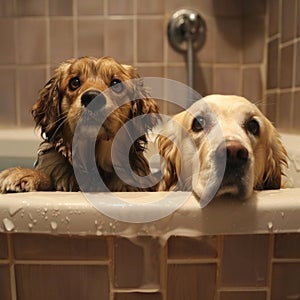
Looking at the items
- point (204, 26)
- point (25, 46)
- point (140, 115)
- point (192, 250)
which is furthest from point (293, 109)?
point (25, 46)

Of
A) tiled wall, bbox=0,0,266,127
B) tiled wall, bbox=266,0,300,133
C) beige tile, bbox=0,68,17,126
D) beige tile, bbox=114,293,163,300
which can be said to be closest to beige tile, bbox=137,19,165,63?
tiled wall, bbox=0,0,266,127

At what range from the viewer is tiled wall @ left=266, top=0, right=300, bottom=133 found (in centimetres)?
166

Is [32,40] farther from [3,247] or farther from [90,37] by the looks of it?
[3,247]

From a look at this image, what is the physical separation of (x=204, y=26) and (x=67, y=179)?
133 centimetres

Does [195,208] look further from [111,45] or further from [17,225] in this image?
[111,45]

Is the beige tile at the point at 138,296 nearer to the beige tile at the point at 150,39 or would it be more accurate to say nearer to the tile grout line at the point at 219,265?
the tile grout line at the point at 219,265

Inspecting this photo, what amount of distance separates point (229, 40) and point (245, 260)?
1.57 metres

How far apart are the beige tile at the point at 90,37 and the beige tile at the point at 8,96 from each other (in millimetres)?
355

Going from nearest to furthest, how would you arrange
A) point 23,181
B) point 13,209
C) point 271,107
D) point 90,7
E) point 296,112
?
point 13,209
point 23,181
point 296,112
point 271,107
point 90,7

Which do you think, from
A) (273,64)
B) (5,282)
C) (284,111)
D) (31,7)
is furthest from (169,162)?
(31,7)

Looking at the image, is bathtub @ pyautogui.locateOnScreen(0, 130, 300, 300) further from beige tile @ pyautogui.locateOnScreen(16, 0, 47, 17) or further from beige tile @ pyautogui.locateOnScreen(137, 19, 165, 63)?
beige tile @ pyautogui.locateOnScreen(16, 0, 47, 17)

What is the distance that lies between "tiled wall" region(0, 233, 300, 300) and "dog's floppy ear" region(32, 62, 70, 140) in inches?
14.4

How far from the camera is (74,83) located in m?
0.99

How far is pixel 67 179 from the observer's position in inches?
39.0
